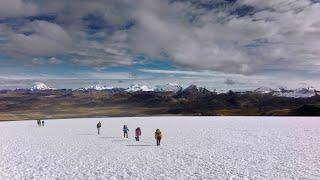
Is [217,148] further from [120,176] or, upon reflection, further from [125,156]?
[120,176]

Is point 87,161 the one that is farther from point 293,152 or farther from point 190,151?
point 293,152

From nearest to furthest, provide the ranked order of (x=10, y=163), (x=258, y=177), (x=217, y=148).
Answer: (x=258, y=177) → (x=10, y=163) → (x=217, y=148)

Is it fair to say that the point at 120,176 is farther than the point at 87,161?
No

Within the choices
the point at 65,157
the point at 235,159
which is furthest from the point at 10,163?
the point at 235,159

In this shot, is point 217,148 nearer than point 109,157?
No

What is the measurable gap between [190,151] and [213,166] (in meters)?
6.91

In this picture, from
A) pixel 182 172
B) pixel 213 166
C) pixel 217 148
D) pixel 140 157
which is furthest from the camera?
pixel 217 148

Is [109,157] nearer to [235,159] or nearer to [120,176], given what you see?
[120,176]

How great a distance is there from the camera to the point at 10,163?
23719mm

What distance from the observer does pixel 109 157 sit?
84.1 ft

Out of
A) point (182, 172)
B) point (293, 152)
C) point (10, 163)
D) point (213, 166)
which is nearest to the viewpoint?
point (182, 172)

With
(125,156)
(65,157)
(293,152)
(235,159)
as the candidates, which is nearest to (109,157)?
(125,156)

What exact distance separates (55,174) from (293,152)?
57.1 feet

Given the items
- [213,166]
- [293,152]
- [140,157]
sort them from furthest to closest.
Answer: [293,152] → [140,157] → [213,166]
